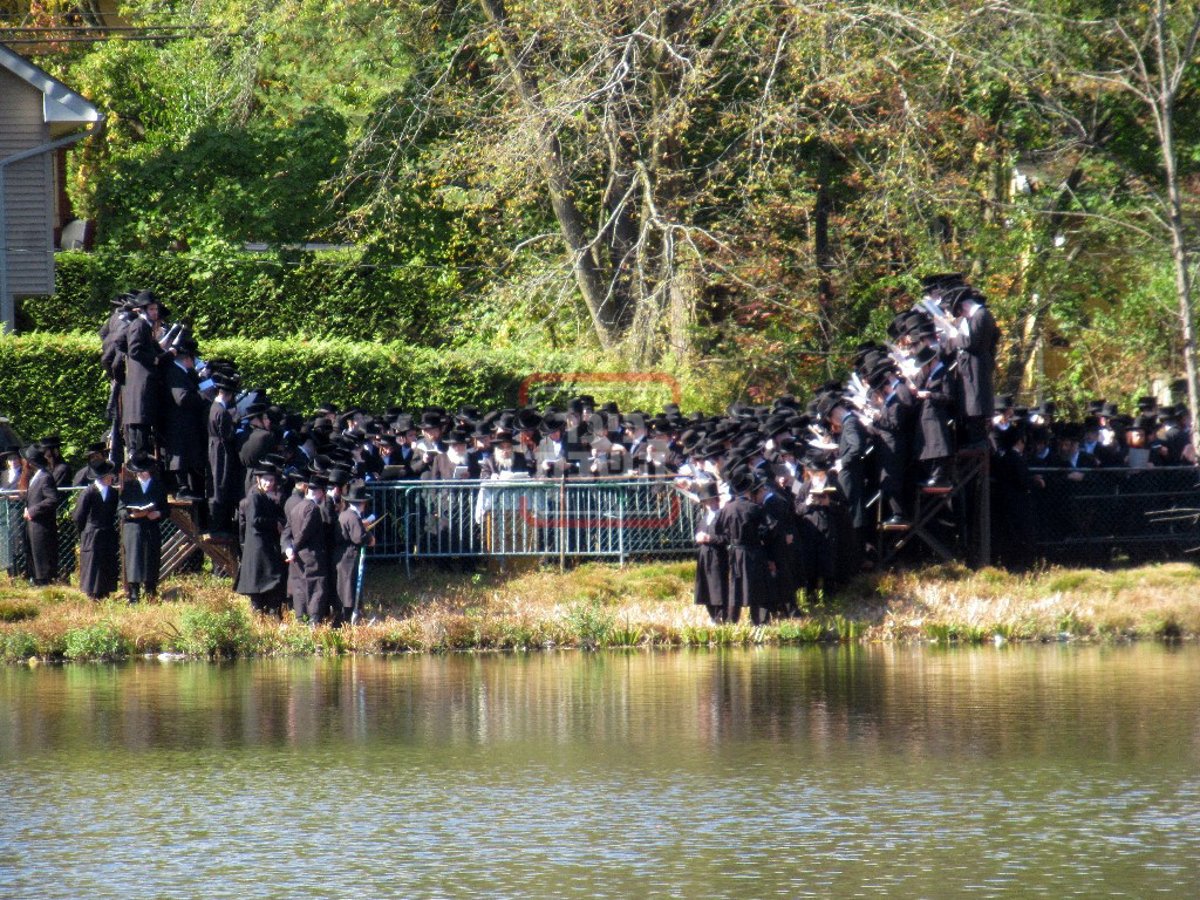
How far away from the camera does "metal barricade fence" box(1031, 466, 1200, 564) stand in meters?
23.5

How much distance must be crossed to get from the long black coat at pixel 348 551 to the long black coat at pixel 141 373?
2609mm

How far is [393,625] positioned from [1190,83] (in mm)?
18071

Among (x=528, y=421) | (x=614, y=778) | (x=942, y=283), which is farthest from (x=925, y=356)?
(x=614, y=778)

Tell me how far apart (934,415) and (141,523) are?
893 cm

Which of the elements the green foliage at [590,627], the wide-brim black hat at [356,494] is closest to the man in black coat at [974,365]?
the green foliage at [590,627]

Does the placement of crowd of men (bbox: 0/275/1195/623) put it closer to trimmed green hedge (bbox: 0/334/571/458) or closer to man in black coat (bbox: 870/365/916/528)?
man in black coat (bbox: 870/365/916/528)

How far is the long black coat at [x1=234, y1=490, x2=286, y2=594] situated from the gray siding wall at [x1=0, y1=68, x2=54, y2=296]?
1436cm

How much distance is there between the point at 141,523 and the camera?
2205cm

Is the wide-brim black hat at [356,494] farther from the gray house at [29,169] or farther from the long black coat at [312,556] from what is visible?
the gray house at [29,169]

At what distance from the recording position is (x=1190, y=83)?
32.2 metres

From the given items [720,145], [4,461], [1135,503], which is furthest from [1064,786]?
[720,145]

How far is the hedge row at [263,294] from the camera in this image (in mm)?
35812

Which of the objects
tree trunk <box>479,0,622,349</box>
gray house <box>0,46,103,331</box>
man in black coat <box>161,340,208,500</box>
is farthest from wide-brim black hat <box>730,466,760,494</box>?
gray house <box>0,46,103,331</box>

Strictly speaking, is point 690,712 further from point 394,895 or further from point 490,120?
point 490,120
